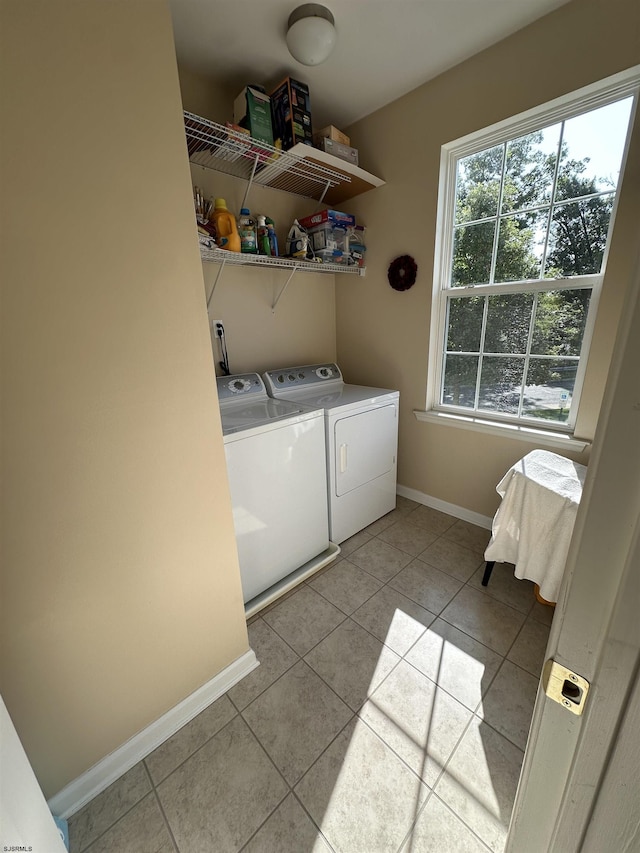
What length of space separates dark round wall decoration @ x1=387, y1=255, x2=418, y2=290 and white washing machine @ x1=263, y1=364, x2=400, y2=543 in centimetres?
74

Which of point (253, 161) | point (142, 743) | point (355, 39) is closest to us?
point (142, 743)

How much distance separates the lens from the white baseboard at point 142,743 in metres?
1.03

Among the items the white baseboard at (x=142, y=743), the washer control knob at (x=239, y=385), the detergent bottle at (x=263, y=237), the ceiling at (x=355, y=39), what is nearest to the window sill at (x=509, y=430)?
the washer control knob at (x=239, y=385)

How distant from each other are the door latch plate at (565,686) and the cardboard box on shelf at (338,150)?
2.47 m

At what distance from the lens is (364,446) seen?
2111mm

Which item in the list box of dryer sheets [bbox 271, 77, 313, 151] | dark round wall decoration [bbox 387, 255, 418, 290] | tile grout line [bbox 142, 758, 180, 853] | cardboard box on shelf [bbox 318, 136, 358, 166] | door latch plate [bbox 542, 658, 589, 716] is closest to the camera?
door latch plate [bbox 542, 658, 589, 716]

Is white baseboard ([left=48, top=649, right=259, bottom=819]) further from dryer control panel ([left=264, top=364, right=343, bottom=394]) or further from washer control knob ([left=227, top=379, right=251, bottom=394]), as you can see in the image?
dryer control panel ([left=264, top=364, right=343, bottom=394])

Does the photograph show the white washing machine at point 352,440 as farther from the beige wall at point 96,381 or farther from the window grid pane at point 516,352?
the beige wall at point 96,381

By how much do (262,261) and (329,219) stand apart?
2.05 ft

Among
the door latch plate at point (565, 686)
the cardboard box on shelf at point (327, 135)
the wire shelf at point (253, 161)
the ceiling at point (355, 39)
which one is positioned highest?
the ceiling at point (355, 39)

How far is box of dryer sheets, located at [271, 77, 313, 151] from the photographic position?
1711mm

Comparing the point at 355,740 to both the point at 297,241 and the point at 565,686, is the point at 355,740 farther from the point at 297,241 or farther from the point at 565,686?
the point at 297,241

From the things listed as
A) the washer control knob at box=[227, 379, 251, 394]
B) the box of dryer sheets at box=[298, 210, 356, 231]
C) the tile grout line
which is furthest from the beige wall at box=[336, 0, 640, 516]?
the tile grout line

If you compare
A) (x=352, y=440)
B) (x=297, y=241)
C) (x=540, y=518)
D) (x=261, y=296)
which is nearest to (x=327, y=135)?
(x=297, y=241)
